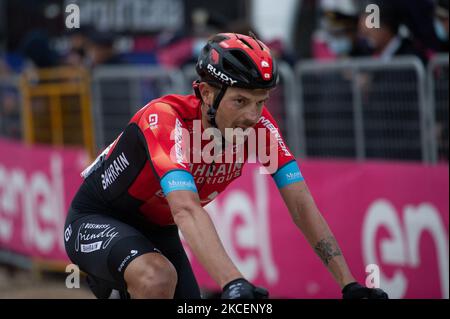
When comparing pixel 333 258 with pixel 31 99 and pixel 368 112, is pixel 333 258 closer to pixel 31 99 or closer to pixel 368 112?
pixel 368 112

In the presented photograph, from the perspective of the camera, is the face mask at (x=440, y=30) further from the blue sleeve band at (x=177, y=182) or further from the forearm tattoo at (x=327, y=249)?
the blue sleeve band at (x=177, y=182)

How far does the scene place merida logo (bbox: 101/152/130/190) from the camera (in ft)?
17.4

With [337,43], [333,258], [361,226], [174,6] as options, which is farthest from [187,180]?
[174,6]

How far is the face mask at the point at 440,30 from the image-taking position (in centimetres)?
785

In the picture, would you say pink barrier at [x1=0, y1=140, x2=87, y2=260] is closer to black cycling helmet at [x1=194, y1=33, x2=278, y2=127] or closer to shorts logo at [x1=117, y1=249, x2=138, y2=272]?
shorts logo at [x1=117, y1=249, x2=138, y2=272]

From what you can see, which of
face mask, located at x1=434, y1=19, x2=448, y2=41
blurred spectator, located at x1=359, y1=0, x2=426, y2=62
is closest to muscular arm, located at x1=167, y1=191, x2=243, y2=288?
face mask, located at x1=434, y1=19, x2=448, y2=41

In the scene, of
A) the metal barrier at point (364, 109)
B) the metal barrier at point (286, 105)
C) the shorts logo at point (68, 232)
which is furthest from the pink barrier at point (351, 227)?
the shorts logo at point (68, 232)

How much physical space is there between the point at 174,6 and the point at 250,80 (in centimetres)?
1078

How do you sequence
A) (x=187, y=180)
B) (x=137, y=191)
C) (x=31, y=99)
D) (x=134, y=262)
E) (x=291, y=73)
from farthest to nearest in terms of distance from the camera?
(x=31, y=99) → (x=291, y=73) → (x=137, y=191) → (x=134, y=262) → (x=187, y=180)

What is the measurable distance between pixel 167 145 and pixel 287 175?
2.37 feet

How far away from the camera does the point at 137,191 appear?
→ 5.33 meters

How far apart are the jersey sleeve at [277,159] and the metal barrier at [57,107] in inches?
227

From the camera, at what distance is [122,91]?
34.2 feet

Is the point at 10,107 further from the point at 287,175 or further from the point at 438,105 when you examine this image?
the point at 287,175
